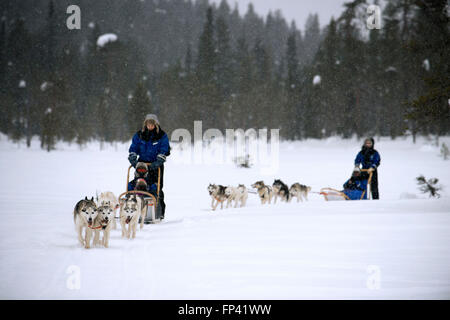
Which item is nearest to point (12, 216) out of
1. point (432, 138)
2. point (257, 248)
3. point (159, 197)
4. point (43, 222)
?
point (43, 222)

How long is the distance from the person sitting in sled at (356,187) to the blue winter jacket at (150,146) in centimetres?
462

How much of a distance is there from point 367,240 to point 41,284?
3.61m

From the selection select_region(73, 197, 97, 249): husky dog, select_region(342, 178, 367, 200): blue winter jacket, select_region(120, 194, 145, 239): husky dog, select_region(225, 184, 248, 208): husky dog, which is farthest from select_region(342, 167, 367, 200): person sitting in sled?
select_region(73, 197, 97, 249): husky dog

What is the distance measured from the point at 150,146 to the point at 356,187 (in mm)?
5121

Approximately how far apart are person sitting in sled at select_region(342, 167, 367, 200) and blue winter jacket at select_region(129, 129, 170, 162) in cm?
462

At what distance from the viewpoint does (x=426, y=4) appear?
634 cm

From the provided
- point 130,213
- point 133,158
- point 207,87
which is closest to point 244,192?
point 133,158

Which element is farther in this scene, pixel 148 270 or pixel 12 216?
pixel 12 216

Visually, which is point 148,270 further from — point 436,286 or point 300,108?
point 300,108

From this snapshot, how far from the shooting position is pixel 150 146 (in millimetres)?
5707

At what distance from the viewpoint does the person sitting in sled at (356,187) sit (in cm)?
744

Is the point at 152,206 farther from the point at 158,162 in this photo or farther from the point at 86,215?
the point at 86,215

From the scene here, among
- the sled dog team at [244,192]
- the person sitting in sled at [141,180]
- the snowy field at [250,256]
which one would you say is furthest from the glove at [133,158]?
the sled dog team at [244,192]

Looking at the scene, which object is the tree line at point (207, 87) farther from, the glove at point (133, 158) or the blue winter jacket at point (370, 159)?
the glove at point (133, 158)
